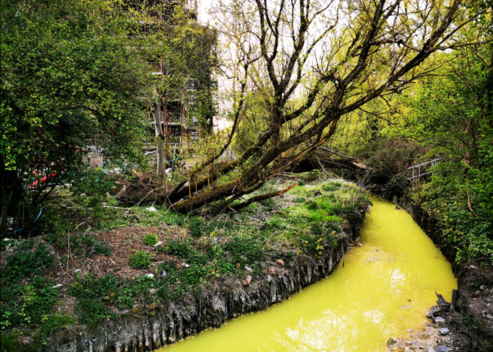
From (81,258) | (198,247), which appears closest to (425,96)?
(198,247)

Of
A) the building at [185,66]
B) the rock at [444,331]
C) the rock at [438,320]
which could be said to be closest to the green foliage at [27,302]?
the building at [185,66]

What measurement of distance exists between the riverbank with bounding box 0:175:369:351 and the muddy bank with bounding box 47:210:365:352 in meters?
0.01

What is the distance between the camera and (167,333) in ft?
16.6

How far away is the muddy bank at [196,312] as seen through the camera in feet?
14.8

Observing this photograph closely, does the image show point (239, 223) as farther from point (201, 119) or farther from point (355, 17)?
point (355, 17)

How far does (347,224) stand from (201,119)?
17.8 ft

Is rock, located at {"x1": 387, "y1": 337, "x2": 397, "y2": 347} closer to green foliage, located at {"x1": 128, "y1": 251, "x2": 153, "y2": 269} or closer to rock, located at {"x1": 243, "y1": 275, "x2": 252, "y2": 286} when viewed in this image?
rock, located at {"x1": 243, "y1": 275, "x2": 252, "y2": 286}

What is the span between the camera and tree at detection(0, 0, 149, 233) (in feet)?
14.2

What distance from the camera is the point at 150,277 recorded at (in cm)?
558

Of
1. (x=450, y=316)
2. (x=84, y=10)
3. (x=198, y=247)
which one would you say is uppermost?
(x=84, y=10)

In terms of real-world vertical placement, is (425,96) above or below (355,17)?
below

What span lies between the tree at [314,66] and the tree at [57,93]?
2.67m

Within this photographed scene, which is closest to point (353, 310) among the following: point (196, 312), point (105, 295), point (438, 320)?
point (438, 320)

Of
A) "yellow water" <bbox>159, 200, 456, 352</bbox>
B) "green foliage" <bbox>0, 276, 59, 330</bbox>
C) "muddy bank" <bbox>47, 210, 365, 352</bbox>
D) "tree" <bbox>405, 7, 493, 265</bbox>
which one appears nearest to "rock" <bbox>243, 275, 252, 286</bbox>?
"muddy bank" <bbox>47, 210, 365, 352</bbox>
